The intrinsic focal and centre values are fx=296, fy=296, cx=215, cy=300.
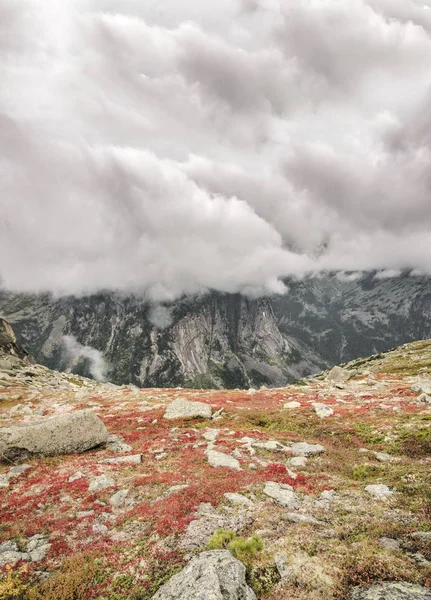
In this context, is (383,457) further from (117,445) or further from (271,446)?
(117,445)

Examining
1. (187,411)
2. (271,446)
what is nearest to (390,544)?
(271,446)

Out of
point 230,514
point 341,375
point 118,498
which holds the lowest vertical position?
point 341,375

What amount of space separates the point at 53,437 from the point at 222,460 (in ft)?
49.1

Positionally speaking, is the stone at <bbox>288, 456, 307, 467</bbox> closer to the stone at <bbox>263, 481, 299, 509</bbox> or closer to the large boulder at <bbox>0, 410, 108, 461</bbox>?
A: the stone at <bbox>263, 481, 299, 509</bbox>

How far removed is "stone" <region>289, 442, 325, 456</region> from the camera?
2345 centimetres

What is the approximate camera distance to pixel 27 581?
10641 mm

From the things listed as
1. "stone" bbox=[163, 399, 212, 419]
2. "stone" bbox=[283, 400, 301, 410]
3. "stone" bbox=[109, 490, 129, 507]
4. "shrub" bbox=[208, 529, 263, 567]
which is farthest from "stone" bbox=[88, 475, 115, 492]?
"stone" bbox=[283, 400, 301, 410]

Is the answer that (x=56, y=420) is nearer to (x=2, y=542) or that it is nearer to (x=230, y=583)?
(x=2, y=542)

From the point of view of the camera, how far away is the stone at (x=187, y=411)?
122ft

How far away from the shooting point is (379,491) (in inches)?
607

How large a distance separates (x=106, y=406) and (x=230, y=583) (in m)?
46.0

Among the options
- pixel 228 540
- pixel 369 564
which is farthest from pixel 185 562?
pixel 369 564

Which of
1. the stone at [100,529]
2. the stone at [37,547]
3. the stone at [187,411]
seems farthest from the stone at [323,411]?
the stone at [37,547]

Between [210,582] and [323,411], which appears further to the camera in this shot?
[323,411]
